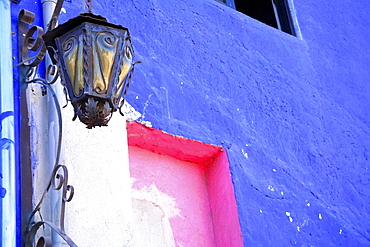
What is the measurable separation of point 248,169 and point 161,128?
62 cm

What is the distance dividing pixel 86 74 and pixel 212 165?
1574 millimetres

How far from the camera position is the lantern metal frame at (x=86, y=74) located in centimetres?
322

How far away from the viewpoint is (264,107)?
4.96 meters

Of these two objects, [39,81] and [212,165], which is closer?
[39,81]

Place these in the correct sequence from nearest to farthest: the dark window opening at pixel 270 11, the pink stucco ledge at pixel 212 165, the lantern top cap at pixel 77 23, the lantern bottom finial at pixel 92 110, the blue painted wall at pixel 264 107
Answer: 1. the lantern bottom finial at pixel 92 110
2. the lantern top cap at pixel 77 23
3. the pink stucco ledge at pixel 212 165
4. the blue painted wall at pixel 264 107
5. the dark window opening at pixel 270 11

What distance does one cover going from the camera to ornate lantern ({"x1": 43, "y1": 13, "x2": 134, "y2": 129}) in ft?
10.6

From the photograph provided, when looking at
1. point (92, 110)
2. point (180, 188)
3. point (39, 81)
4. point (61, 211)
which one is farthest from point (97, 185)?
point (180, 188)

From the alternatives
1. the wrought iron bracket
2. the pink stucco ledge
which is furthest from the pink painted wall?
the wrought iron bracket

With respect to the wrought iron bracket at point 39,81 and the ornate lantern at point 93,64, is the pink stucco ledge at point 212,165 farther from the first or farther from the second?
the ornate lantern at point 93,64

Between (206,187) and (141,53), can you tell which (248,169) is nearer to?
(206,187)

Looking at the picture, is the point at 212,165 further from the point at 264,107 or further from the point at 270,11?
the point at 270,11

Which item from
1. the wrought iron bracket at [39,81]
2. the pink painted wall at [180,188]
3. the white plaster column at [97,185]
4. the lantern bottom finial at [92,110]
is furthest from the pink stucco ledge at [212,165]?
the lantern bottom finial at [92,110]

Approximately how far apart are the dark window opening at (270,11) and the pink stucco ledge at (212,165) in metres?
1.42

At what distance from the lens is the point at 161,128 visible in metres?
4.31
